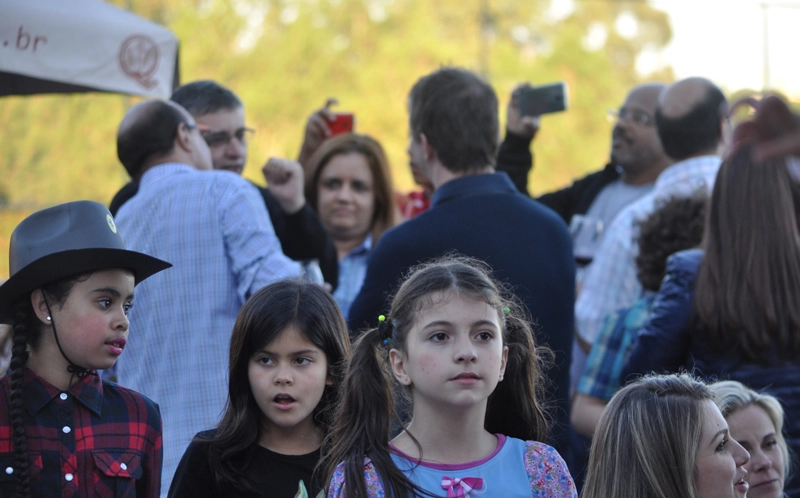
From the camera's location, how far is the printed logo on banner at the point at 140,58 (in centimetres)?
471

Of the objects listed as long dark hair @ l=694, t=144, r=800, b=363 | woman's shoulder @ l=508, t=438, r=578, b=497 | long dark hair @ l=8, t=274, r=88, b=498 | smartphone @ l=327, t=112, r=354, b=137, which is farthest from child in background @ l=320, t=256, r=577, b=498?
smartphone @ l=327, t=112, r=354, b=137

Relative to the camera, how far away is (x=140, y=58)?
4.76m

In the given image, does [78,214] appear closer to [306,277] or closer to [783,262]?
[306,277]

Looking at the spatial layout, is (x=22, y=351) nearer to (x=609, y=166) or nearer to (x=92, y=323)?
(x=92, y=323)

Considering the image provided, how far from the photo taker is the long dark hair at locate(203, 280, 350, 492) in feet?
9.03

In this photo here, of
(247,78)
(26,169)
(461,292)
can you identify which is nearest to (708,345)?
(461,292)

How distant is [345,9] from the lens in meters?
22.0

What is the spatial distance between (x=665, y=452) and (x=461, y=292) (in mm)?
693

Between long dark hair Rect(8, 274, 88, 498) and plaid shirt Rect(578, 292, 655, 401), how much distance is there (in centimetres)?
198

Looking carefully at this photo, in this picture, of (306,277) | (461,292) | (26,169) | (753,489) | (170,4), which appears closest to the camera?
(461,292)

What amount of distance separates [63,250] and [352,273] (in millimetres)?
2493

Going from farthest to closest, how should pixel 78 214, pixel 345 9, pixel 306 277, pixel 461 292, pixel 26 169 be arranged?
pixel 345 9
pixel 26 169
pixel 306 277
pixel 78 214
pixel 461 292

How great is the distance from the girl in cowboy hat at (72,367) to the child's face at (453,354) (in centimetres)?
78

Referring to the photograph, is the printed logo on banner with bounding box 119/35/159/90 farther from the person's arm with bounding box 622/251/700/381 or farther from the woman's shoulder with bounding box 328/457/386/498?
the woman's shoulder with bounding box 328/457/386/498
